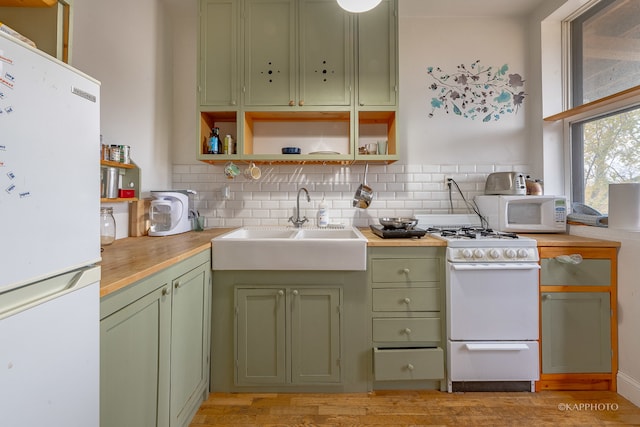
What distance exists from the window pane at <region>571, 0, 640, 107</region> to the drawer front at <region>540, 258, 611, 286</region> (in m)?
1.21

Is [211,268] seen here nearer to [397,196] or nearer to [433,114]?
[397,196]

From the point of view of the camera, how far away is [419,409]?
1.74 metres

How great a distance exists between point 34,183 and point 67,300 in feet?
0.92

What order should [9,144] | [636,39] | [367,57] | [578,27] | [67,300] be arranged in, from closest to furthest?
[9,144], [67,300], [636,39], [367,57], [578,27]

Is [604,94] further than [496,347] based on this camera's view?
Yes

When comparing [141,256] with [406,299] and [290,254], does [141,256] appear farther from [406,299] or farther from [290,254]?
[406,299]

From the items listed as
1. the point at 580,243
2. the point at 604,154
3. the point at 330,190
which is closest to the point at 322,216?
the point at 330,190

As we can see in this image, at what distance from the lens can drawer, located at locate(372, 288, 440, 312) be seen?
187 centimetres

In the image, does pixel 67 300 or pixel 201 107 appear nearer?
pixel 67 300

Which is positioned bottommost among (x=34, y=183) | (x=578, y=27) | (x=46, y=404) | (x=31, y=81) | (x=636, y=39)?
(x=46, y=404)

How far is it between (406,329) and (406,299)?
18 cm

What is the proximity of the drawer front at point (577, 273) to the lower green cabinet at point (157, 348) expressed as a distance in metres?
2.07

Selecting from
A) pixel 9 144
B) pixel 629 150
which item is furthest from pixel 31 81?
pixel 629 150

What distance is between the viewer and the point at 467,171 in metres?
2.58
